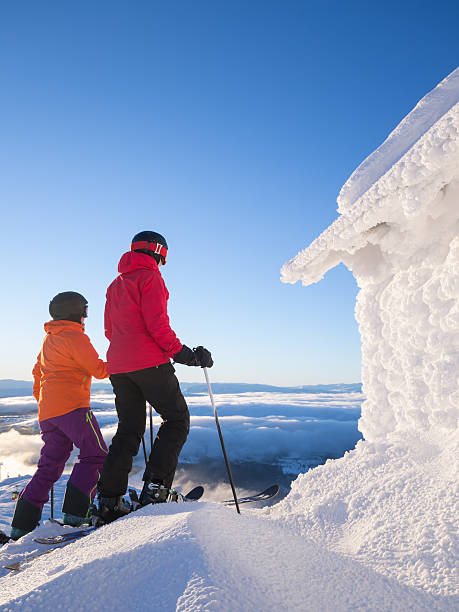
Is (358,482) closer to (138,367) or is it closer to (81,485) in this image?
(138,367)

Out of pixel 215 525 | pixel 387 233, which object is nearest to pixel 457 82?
pixel 387 233

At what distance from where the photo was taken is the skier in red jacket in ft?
7.25

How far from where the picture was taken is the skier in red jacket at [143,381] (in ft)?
7.25

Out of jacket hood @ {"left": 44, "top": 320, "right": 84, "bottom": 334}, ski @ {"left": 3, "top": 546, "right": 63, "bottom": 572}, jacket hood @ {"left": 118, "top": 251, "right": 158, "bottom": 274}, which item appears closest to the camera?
ski @ {"left": 3, "top": 546, "right": 63, "bottom": 572}

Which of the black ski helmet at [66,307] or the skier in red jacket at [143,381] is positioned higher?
the black ski helmet at [66,307]

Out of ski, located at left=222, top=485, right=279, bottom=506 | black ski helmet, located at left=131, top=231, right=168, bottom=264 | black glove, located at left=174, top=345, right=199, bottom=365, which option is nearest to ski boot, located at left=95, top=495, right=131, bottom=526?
black glove, located at left=174, top=345, right=199, bottom=365

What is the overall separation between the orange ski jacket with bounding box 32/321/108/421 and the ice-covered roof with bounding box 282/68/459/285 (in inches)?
68.4

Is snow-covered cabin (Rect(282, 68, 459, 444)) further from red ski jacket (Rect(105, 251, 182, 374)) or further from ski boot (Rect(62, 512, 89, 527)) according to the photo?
ski boot (Rect(62, 512, 89, 527))

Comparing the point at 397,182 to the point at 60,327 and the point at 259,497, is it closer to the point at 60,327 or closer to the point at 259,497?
the point at 60,327

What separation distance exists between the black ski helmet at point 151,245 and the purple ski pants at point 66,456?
4.36 feet

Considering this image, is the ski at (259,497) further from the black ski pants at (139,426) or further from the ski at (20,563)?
the ski at (20,563)

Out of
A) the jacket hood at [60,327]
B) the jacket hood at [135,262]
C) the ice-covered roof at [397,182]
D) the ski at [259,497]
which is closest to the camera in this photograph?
the ice-covered roof at [397,182]

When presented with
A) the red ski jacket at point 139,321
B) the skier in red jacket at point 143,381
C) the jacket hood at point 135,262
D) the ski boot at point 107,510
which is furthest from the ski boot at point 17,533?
the jacket hood at point 135,262

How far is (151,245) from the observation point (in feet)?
8.19
